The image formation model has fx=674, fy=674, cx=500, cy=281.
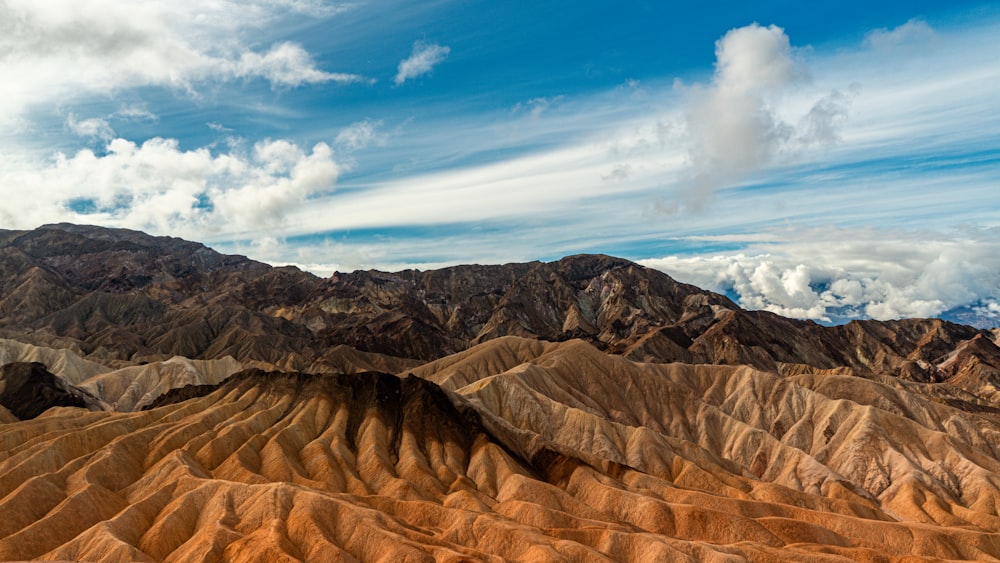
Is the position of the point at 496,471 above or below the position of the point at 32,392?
below

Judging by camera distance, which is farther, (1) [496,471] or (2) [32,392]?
(2) [32,392]

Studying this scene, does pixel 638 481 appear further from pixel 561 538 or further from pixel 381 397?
pixel 381 397

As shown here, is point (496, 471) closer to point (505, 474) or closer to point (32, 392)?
point (505, 474)

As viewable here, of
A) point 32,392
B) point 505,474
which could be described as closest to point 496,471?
point 505,474

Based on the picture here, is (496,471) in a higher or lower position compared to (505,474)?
lower

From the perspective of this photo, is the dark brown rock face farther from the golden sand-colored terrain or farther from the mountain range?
the golden sand-colored terrain

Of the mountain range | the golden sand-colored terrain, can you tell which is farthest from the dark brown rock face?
the golden sand-colored terrain

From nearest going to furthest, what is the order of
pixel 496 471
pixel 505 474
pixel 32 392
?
pixel 505 474
pixel 496 471
pixel 32 392

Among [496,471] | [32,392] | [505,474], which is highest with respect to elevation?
[32,392]

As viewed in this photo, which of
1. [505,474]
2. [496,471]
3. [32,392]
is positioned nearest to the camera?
[505,474]

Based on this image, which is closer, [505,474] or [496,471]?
[505,474]

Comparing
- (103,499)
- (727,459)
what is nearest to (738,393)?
(727,459)
